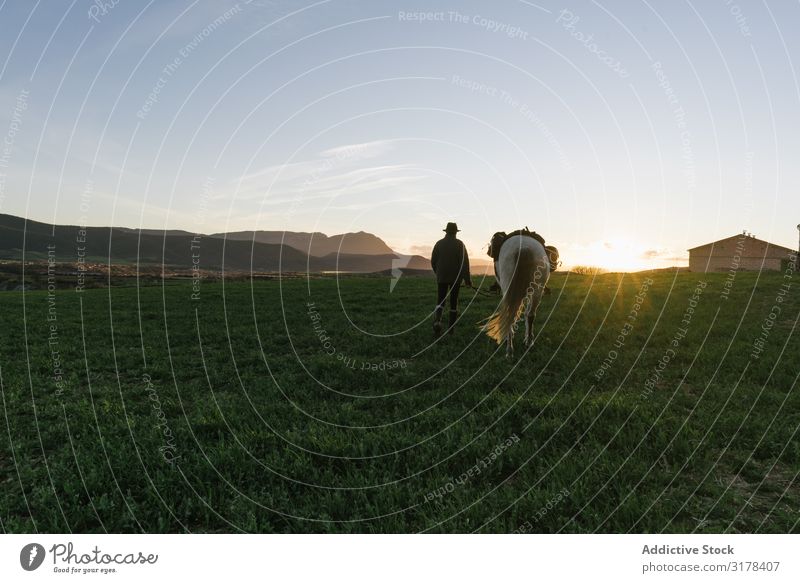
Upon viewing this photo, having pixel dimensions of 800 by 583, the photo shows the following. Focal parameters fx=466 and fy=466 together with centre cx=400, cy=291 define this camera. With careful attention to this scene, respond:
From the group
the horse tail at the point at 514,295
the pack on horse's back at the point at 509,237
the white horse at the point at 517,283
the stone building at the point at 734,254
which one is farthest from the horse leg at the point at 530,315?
the stone building at the point at 734,254

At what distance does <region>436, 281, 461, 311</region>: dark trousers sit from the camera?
14.0 metres

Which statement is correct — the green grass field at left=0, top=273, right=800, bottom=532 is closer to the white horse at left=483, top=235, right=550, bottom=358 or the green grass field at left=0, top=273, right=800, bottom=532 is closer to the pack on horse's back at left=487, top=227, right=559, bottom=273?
the white horse at left=483, top=235, right=550, bottom=358

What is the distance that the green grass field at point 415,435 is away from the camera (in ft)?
15.8

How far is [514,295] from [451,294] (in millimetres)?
3173

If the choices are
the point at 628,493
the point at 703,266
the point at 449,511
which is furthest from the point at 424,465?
the point at 703,266

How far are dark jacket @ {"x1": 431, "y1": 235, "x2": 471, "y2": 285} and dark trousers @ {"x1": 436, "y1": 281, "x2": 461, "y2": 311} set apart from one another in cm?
14

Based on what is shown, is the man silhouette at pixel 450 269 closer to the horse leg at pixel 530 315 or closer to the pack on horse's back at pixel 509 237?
the pack on horse's back at pixel 509 237

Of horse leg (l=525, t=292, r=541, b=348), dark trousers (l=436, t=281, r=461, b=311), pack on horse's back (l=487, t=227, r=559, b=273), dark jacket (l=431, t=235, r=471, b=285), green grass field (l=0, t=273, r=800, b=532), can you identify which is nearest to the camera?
green grass field (l=0, t=273, r=800, b=532)

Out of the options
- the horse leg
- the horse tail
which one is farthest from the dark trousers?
the horse leg

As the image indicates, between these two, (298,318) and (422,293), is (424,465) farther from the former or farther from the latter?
(422,293)

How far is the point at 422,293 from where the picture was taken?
26.4 m

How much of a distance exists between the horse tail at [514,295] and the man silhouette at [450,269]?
82.2 inches

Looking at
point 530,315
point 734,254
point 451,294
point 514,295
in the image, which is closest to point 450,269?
point 451,294
